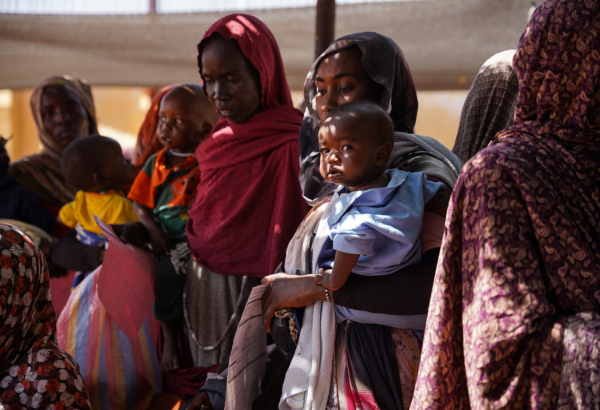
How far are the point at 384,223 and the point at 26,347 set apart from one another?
4.31 feet

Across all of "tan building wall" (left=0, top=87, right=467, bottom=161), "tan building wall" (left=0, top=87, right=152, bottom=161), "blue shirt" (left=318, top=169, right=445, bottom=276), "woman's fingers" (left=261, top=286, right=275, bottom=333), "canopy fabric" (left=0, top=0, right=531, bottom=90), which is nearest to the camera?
"blue shirt" (left=318, top=169, right=445, bottom=276)

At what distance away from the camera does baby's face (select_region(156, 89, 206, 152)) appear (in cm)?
303

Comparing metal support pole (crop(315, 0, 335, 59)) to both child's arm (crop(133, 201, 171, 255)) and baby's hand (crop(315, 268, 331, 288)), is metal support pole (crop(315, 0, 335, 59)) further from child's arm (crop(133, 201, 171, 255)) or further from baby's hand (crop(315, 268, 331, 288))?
baby's hand (crop(315, 268, 331, 288))

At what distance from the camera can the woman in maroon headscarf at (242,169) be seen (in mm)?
2535

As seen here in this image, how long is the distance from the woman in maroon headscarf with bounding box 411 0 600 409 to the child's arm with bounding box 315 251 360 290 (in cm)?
30

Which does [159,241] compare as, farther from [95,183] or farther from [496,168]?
[496,168]

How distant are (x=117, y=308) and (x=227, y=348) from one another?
0.60 meters

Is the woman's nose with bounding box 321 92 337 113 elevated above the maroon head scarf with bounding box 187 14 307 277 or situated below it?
above

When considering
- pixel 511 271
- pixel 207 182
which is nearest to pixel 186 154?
pixel 207 182

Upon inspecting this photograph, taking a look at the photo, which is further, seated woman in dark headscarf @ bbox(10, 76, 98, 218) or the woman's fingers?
seated woman in dark headscarf @ bbox(10, 76, 98, 218)

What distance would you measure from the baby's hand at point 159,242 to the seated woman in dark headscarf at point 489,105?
160 cm

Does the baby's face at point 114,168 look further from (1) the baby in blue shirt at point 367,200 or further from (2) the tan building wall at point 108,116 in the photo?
(2) the tan building wall at point 108,116

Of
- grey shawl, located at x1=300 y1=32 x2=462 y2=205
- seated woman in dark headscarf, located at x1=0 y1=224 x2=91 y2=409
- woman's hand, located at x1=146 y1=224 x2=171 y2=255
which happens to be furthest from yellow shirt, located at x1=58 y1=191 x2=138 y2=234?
grey shawl, located at x1=300 y1=32 x2=462 y2=205

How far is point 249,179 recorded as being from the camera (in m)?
2.59
